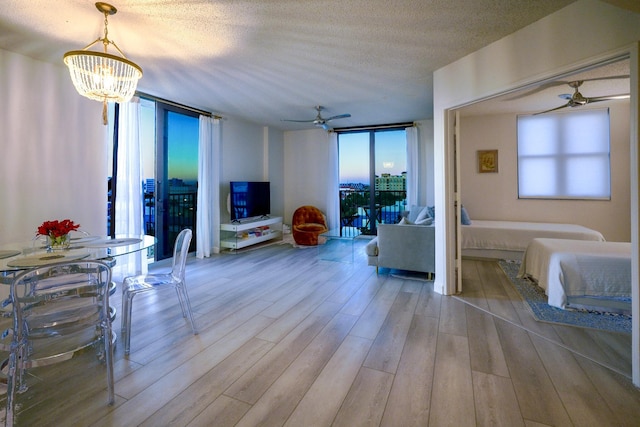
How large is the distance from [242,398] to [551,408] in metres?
1.68

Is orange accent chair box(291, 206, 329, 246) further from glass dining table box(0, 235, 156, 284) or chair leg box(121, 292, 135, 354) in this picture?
chair leg box(121, 292, 135, 354)

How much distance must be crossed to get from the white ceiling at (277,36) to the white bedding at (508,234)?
245 cm

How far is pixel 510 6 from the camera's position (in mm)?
2180

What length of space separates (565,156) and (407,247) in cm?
404

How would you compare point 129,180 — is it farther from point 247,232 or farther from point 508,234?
point 508,234

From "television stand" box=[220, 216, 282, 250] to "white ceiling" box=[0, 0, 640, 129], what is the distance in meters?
2.40

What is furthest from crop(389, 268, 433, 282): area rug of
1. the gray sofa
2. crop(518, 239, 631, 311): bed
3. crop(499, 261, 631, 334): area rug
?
crop(518, 239, 631, 311): bed

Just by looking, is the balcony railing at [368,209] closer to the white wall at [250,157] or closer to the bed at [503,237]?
the white wall at [250,157]

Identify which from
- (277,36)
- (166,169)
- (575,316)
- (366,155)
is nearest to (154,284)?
(277,36)

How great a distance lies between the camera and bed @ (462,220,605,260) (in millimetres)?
4562

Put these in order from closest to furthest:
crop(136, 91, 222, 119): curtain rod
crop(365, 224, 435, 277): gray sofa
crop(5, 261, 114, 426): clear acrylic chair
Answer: crop(5, 261, 114, 426): clear acrylic chair < crop(365, 224, 435, 277): gray sofa < crop(136, 91, 222, 119): curtain rod

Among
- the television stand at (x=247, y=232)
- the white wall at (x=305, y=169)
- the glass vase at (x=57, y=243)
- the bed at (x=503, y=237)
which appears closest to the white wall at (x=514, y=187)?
the bed at (x=503, y=237)

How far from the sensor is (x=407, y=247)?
3.79m

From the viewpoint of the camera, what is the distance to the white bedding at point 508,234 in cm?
448
